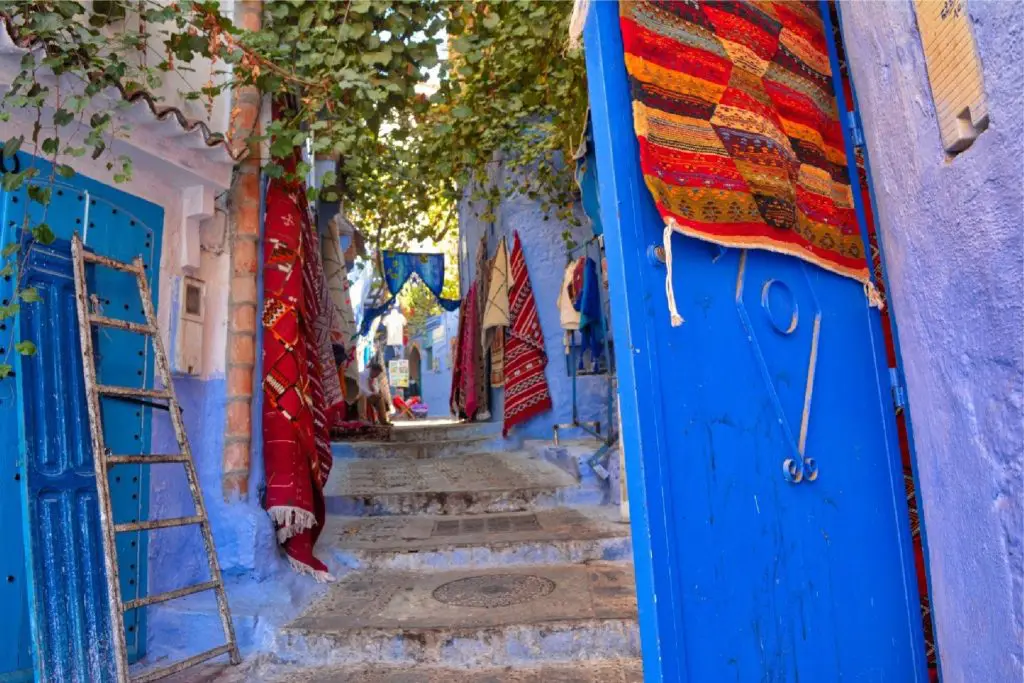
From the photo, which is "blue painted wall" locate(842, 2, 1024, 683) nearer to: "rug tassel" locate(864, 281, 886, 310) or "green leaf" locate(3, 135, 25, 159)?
"rug tassel" locate(864, 281, 886, 310)

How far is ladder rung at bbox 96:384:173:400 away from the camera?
272cm

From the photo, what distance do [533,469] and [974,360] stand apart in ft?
14.7

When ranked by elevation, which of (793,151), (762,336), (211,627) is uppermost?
(793,151)

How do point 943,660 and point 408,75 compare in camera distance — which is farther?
point 408,75

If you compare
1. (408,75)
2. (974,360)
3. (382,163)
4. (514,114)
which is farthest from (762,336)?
(382,163)

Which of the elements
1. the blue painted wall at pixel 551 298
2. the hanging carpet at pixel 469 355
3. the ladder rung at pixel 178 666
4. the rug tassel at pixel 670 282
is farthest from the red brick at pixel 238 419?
the hanging carpet at pixel 469 355

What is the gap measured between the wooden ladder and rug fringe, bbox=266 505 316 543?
0.53 m

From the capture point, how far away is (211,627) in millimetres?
3193

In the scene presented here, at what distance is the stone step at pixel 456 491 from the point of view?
491cm

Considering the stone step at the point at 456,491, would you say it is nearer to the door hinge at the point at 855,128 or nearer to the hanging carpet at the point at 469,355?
the door hinge at the point at 855,128

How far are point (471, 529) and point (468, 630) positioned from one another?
1460 millimetres

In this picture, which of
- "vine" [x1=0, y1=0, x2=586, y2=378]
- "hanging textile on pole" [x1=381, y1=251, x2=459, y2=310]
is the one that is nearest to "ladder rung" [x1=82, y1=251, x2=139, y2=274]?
"vine" [x1=0, y1=0, x2=586, y2=378]

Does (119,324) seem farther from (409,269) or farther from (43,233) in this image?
(409,269)

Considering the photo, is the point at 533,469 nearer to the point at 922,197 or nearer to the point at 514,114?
the point at 514,114
